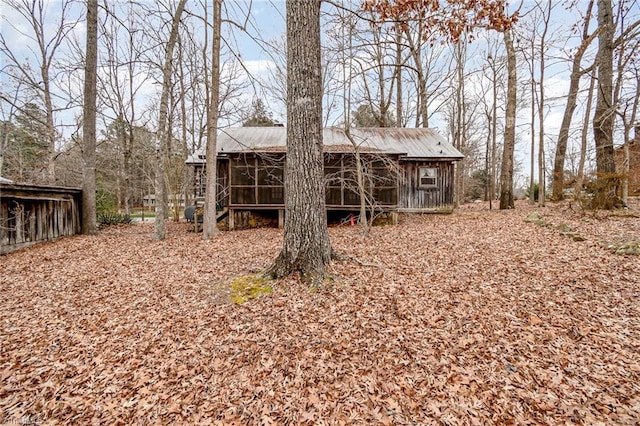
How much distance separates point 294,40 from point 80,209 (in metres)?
10.5

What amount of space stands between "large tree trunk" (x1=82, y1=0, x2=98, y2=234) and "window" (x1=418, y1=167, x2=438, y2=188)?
44.9 feet

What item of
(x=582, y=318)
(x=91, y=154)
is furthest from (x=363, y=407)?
(x=91, y=154)

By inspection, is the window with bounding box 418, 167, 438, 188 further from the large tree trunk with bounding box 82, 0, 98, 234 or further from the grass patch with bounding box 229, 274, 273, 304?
the large tree trunk with bounding box 82, 0, 98, 234

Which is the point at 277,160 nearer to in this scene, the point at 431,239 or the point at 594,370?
the point at 431,239

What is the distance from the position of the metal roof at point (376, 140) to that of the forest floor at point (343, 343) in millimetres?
8689

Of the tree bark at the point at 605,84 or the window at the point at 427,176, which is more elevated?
the tree bark at the point at 605,84

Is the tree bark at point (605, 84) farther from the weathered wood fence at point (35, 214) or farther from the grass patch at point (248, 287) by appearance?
the weathered wood fence at point (35, 214)

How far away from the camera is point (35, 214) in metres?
8.76

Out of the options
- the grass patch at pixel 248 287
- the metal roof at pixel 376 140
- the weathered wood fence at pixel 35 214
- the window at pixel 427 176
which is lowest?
the grass patch at pixel 248 287

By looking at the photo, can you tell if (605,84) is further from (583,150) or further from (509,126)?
(509,126)

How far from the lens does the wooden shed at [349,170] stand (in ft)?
35.9

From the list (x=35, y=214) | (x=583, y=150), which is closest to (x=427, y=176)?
(x=583, y=150)

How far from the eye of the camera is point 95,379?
3.01 meters

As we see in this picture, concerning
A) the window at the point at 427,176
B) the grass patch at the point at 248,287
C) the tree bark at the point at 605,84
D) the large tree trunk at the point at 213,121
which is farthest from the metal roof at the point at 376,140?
the grass patch at the point at 248,287
